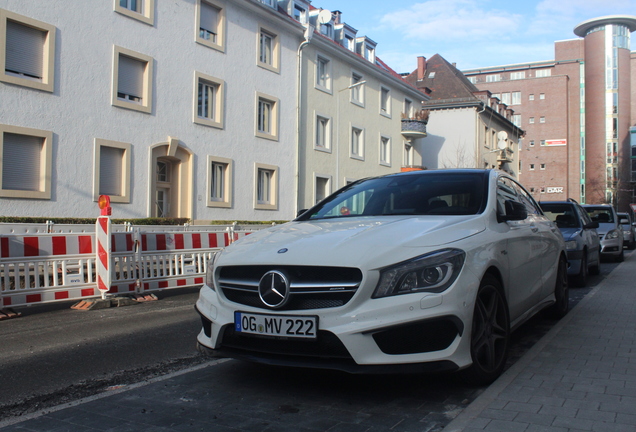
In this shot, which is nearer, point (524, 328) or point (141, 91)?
point (524, 328)

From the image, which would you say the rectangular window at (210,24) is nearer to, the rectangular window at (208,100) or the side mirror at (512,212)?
the rectangular window at (208,100)

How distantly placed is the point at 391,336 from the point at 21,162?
15.7 meters

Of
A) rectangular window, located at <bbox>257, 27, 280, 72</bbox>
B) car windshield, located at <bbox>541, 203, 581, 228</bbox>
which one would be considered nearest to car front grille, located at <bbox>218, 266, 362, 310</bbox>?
car windshield, located at <bbox>541, 203, 581, 228</bbox>

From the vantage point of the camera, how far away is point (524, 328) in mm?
6449

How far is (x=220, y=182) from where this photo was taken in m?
23.1

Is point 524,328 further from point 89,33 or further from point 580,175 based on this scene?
point 580,175

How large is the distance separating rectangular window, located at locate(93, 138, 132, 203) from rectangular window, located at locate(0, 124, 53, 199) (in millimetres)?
1531

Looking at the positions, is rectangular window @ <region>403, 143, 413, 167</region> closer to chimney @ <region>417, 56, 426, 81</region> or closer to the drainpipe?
the drainpipe

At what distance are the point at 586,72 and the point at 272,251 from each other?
110535 millimetres

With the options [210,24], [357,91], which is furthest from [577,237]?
[357,91]

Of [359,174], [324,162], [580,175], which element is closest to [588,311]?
[324,162]

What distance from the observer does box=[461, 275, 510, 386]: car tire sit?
395 cm

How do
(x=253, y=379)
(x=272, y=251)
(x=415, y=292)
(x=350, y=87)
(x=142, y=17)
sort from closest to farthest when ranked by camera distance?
(x=415, y=292) < (x=272, y=251) < (x=253, y=379) < (x=142, y=17) < (x=350, y=87)

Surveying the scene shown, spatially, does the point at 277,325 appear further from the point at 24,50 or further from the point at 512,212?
the point at 24,50
